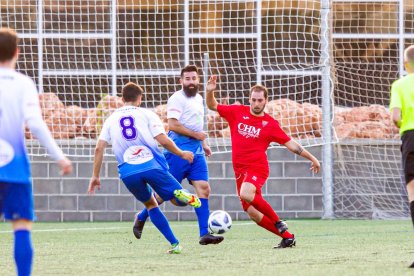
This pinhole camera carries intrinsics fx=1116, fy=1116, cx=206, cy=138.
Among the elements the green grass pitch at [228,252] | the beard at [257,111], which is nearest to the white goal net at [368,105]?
the green grass pitch at [228,252]

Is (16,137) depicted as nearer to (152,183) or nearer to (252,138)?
(152,183)

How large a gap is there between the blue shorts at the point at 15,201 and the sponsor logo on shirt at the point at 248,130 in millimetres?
4820

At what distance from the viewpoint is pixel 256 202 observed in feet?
36.1

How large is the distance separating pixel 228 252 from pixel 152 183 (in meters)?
0.93

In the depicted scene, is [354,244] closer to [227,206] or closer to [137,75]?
[227,206]

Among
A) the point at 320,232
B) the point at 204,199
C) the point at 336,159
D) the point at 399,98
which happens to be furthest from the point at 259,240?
the point at 336,159

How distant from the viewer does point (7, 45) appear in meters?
6.57

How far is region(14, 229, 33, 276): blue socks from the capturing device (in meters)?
6.62

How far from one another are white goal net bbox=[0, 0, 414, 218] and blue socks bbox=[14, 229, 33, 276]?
993 cm

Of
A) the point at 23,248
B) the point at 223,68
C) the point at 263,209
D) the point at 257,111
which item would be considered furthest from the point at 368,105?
the point at 23,248

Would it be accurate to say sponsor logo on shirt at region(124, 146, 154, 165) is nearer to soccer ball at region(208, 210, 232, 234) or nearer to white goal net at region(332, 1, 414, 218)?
soccer ball at region(208, 210, 232, 234)

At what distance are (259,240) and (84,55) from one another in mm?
6358

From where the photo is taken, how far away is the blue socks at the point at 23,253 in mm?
6625

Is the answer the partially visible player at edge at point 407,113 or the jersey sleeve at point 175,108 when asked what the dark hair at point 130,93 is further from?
the partially visible player at edge at point 407,113
